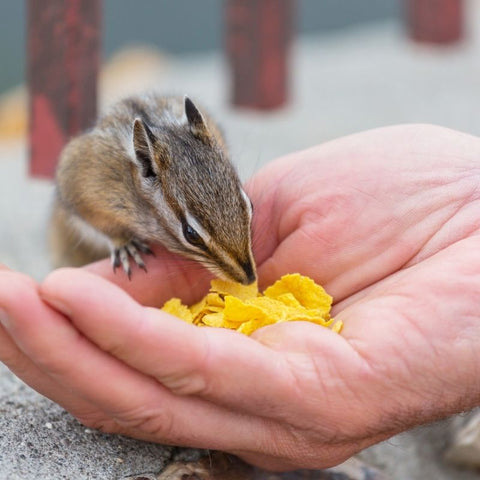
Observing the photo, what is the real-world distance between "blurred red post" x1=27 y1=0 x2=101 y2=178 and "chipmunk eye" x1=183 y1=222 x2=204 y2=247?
1.98 metres

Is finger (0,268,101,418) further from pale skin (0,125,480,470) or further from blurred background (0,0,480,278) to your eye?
blurred background (0,0,480,278)

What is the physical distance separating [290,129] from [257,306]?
3484mm

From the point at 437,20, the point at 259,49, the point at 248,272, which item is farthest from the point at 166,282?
the point at 437,20

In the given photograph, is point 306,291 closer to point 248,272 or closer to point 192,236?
point 248,272

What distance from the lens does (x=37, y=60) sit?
4.90m

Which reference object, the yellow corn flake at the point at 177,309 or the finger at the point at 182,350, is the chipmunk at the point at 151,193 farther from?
the finger at the point at 182,350

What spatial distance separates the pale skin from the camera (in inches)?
88.6

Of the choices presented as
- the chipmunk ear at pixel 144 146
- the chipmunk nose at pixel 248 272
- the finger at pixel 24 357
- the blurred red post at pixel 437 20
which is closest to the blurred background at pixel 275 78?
the blurred red post at pixel 437 20

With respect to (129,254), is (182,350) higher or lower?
higher

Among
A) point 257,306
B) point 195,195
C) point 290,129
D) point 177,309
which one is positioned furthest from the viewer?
point 290,129

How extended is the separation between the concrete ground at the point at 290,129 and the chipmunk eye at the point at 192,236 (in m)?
0.64

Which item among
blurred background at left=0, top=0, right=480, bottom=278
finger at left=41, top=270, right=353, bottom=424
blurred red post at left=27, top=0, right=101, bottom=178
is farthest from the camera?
blurred background at left=0, top=0, right=480, bottom=278

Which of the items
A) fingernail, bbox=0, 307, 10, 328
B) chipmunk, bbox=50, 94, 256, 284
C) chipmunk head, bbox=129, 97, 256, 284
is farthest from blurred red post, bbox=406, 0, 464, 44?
fingernail, bbox=0, 307, 10, 328

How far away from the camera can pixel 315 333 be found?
2.51 meters
